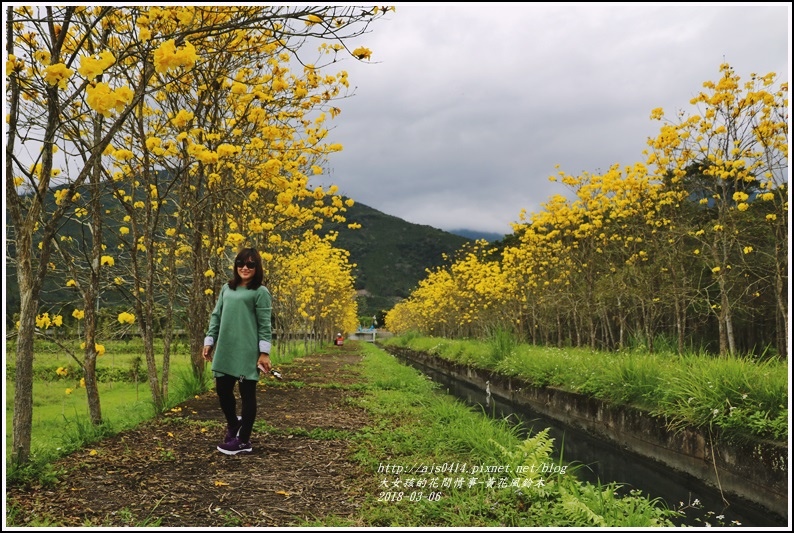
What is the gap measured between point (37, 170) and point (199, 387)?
4.28 m

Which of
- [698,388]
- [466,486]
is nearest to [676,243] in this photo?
[698,388]

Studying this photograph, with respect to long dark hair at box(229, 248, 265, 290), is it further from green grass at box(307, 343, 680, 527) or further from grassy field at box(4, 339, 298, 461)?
green grass at box(307, 343, 680, 527)

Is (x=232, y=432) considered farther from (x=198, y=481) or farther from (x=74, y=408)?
(x=74, y=408)

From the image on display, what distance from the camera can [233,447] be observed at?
441cm

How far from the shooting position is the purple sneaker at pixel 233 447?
4398mm

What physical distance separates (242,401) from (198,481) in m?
0.82

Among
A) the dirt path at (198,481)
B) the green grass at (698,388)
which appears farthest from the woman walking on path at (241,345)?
the green grass at (698,388)

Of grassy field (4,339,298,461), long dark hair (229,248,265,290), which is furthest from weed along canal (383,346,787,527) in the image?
grassy field (4,339,298,461)

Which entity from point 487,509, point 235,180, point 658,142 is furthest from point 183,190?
point 658,142

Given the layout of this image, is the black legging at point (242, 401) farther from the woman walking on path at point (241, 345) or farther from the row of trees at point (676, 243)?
the row of trees at point (676, 243)

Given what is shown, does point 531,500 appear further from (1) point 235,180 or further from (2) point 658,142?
(2) point 658,142

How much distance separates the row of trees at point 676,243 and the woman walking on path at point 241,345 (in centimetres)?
636

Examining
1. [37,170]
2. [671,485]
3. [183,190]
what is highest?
[183,190]

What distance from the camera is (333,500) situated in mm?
3430
